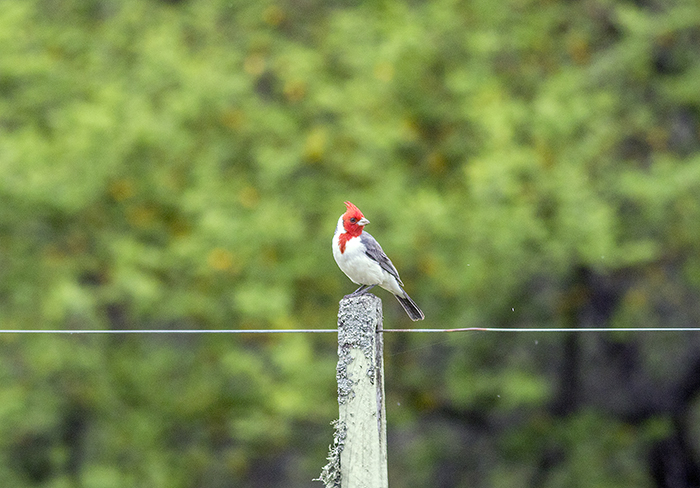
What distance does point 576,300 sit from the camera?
890 cm

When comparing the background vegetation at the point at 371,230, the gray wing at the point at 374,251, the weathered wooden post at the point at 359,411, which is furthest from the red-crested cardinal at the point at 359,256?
the background vegetation at the point at 371,230

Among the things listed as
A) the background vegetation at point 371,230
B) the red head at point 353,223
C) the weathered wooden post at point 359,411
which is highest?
the background vegetation at point 371,230

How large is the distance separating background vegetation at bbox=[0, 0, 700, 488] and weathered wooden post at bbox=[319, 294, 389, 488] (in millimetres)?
5248

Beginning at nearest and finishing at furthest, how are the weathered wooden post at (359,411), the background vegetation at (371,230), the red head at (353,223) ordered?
the weathered wooden post at (359,411)
the red head at (353,223)
the background vegetation at (371,230)

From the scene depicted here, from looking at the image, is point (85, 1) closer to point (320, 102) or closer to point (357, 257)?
point (320, 102)

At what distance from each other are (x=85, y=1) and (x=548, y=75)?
215 inches

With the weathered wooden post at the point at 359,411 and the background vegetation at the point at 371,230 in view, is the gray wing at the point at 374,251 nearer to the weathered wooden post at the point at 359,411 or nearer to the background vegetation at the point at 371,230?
the weathered wooden post at the point at 359,411

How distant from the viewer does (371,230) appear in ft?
28.2

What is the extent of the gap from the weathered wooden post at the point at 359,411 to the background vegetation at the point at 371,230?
17.2ft

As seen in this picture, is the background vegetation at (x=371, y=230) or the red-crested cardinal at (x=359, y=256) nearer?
the red-crested cardinal at (x=359, y=256)

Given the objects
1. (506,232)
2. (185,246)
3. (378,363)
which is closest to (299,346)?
(185,246)

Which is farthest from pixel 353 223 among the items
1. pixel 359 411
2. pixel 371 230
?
pixel 371 230

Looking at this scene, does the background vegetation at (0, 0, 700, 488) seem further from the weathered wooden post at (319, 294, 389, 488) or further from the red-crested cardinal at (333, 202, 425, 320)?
the weathered wooden post at (319, 294, 389, 488)

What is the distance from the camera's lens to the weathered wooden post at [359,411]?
2.86 m
